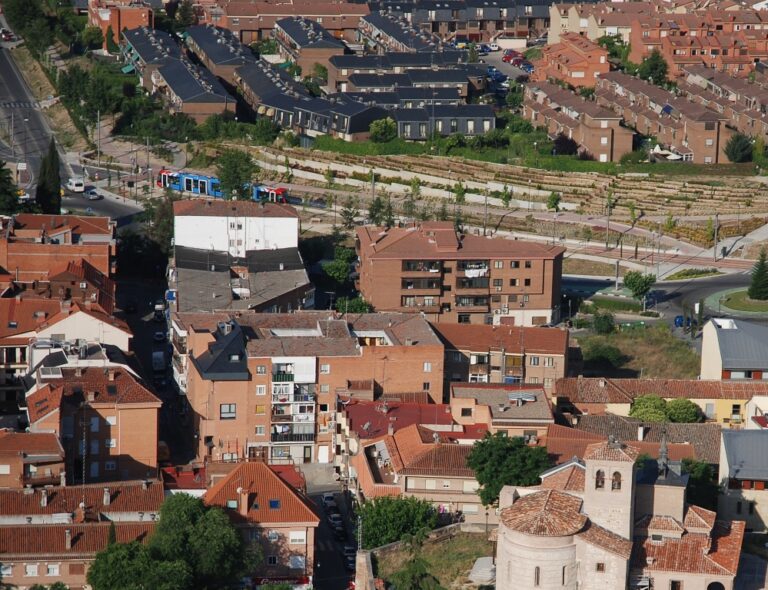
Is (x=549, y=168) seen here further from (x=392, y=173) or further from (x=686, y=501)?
(x=686, y=501)

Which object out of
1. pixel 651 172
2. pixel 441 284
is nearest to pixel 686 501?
pixel 441 284

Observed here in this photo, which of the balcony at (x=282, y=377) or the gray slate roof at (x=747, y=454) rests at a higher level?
the gray slate roof at (x=747, y=454)

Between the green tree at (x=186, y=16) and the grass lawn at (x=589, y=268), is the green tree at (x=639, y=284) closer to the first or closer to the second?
the grass lawn at (x=589, y=268)

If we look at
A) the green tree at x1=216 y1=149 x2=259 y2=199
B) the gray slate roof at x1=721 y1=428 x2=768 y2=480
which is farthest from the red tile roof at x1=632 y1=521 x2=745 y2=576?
the green tree at x1=216 y1=149 x2=259 y2=199

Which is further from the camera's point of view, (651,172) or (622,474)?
(651,172)

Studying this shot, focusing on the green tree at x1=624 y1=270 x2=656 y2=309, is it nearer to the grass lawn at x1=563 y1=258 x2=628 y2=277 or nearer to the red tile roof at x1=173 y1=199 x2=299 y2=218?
the grass lawn at x1=563 y1=258 x2=628 y2=277

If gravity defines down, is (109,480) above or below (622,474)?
below

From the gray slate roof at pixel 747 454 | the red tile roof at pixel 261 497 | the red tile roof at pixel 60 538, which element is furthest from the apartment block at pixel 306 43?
the red tile roof at pixel 60 538
